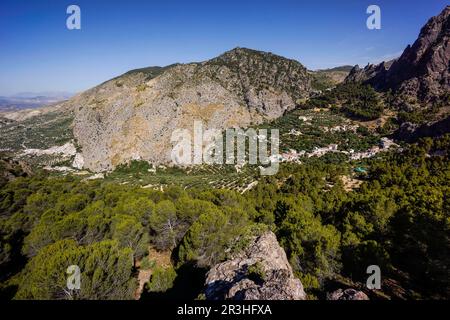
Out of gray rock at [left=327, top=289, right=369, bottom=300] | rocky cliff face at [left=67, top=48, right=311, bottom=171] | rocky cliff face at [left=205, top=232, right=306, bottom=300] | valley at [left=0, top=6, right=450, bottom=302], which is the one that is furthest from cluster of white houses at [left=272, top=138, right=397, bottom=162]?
gray rock at [left=327, top=289, right=369, bottom=300]

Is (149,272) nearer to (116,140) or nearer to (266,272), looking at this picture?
(266,272)

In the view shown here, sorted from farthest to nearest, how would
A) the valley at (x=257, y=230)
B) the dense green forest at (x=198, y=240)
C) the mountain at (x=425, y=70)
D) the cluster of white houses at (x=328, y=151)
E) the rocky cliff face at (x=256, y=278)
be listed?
the mountain at (x=425, y=70) → the cluster of white houses at (x=328, y=151) → the dense green forest at (x=198, y=240) → the valley at (x=257, y=230) → the rocky cliff face at (x=256, y=278)

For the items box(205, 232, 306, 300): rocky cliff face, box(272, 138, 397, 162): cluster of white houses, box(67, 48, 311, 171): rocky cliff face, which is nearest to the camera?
box(205, 232, 306, 300): rocky cliff face

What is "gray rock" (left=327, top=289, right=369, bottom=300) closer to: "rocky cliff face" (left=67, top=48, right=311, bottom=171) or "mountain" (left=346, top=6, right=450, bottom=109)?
"rocky cliff face" (left=67, top=48, right=311, bottom=171)

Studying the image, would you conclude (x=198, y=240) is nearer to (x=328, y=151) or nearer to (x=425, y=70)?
(x=328, y=151)

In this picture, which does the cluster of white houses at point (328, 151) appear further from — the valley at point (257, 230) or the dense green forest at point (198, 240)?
the dense green forest at point (198, 240)

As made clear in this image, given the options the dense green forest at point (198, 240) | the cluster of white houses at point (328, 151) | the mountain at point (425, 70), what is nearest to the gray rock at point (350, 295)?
the dense green forest at point (198, 240)

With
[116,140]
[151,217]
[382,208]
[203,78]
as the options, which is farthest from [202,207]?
[203,78]
